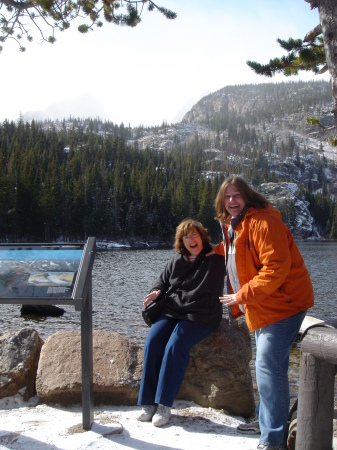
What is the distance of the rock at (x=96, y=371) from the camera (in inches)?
157

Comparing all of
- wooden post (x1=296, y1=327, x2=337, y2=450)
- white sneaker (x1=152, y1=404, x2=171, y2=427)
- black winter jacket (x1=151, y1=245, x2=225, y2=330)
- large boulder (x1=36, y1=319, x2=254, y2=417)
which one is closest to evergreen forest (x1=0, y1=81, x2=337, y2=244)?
large boulder (x1=36, y1=319, x2=254, y2=417)

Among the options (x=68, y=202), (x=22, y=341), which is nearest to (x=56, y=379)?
(x=22, y=341)

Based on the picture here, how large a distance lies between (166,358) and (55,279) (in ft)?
3.84

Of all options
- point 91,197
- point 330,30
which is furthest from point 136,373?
point 91,197

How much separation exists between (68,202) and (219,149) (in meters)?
130

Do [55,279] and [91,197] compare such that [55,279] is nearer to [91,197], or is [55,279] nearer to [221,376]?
[221,376]

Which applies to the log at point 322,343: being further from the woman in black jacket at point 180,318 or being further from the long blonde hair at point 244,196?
the woman in black jacket at point 180,318

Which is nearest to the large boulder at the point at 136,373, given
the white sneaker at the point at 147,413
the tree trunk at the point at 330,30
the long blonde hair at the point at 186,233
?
the white sneaker at the point at 147,413

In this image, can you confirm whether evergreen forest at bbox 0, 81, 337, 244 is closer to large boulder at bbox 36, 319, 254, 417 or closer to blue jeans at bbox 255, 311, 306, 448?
large boulder at bbox 36, 319, 254, 417

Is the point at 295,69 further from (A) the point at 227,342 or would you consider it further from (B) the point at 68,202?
(B) the point at 68,202

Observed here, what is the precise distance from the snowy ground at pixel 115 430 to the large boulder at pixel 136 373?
0.12m

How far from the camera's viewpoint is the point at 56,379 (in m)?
4.02

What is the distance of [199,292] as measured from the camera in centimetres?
387

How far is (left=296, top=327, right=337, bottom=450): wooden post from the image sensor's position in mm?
2496
